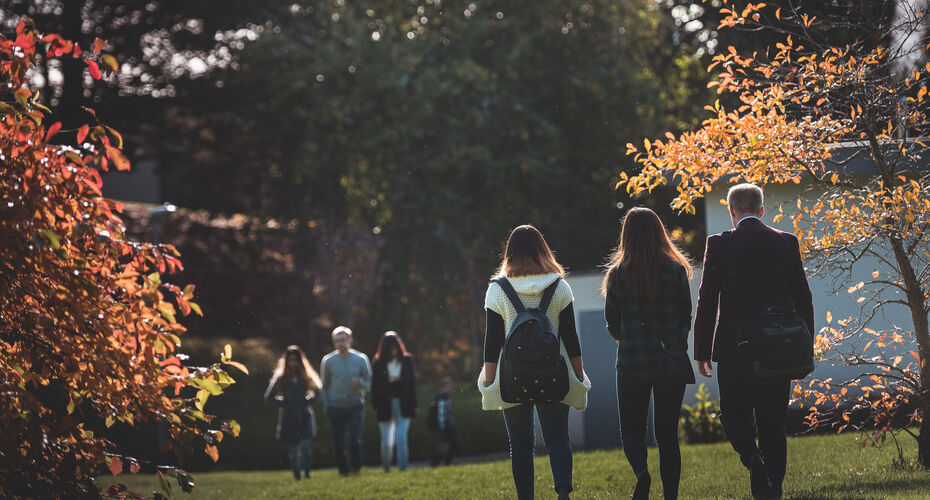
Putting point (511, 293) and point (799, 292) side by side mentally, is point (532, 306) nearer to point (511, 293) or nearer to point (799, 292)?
point (511, 293)

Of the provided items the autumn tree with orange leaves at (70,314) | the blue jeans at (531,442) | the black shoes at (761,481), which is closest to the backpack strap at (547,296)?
the blue jeans at (531,442)

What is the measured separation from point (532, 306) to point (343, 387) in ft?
25.5

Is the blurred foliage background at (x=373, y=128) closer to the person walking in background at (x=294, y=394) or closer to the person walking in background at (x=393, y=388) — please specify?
the person walking in background at (x=393, y=388)

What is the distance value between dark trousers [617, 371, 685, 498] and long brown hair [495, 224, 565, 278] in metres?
0.80

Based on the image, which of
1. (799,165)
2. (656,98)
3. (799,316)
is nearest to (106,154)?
(799,316)

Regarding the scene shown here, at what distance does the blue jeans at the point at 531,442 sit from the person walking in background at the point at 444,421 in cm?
1040

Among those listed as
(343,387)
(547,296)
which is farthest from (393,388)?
(547,296)

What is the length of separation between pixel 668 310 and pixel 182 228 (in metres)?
24.1

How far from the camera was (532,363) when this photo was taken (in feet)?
20.4

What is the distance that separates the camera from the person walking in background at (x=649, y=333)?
611 cm

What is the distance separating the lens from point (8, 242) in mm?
5723

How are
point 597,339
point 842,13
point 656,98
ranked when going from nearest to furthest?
point 842,13, point 597,339, point 656,98

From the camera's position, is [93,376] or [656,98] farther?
[656,98]

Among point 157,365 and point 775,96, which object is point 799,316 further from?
point 157,365
